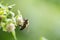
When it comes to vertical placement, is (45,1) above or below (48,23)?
above

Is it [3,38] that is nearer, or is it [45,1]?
[3,38]

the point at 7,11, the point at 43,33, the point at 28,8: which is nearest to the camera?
the point at 7,11

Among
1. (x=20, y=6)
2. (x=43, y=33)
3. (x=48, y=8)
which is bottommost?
(x=43, y=33)

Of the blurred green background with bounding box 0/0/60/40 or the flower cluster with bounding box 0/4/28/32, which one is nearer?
the flower cluster with bounding box 0/4/28/32

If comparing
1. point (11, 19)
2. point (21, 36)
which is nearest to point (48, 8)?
point (21, 36)

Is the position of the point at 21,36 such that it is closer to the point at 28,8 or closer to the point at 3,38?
the point at 3,38

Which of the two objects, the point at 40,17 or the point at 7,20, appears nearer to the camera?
the point at 7,20

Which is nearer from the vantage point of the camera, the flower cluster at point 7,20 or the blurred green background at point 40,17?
the flower cluster at point 7,20

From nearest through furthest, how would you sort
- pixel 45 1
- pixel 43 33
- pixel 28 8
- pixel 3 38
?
pixel 3 38, pixel 43 33, pixel 28 8, pixel 45 1
